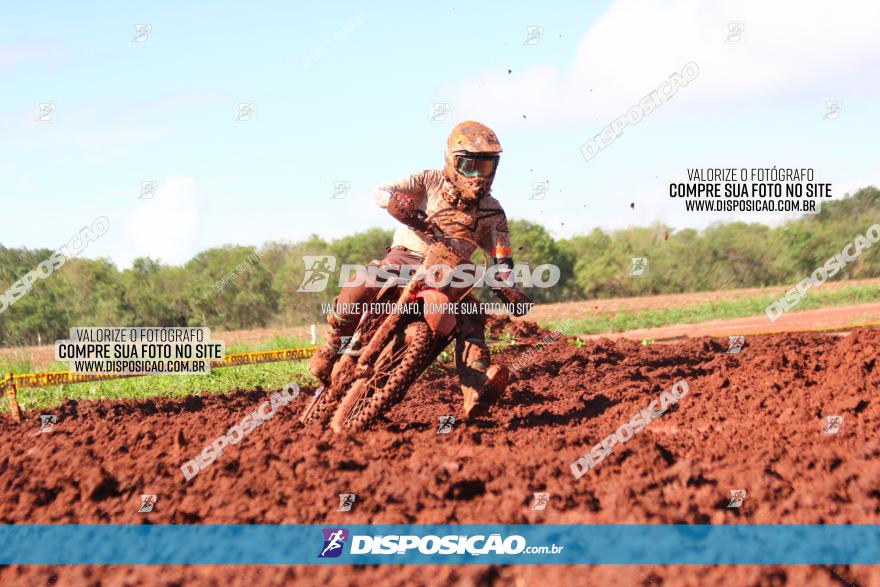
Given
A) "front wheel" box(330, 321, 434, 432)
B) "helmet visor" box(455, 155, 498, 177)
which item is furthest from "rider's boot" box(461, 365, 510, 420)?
"helmet visor" box(455, 155, 498, 177)

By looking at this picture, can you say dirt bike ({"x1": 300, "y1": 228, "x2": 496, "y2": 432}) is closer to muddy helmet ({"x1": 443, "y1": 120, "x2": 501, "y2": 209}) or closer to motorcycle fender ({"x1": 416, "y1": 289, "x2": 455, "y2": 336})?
motorcycle fender ({"x1": 416, "y1": 289, "x2": 455, "y2": 336})

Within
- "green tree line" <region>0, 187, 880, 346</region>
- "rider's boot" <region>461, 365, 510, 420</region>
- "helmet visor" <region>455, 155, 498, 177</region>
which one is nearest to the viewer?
"rider's boot" <region>461, 365, 510, 420</region>

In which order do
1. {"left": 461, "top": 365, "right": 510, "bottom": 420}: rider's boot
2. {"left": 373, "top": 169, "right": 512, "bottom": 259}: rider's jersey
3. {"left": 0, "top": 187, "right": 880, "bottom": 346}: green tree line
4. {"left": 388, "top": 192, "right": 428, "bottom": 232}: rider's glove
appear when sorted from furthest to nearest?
{"left": 0, "top": 187, "right": 880, "bottom": 346}: green tree line
{"left": 373, "top": 169, "right": 512, "bottom": 259}: rider's jersey
{"left": 461, "top": 365, "right": 510, "bottom": 420}: rider's boot
{"left": 388, "top": 192, "right": 428, "bottom": 232}: rider's glove

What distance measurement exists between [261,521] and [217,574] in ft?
2.37

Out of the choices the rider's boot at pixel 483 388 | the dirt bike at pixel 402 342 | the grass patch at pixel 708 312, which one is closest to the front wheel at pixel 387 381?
the dirt bike at pixel 402 342

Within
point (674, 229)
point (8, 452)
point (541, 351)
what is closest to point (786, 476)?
point (8, 452)

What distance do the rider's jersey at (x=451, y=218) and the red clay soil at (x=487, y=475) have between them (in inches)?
64.5

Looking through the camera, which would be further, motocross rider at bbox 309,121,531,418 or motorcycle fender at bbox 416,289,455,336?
motocross rider at bbox 309,121,531,418

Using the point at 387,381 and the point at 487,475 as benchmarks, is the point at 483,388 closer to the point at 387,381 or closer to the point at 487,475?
the point at 387,381

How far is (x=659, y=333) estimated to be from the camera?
2522 centimetres

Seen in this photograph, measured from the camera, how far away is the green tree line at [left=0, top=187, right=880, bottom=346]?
41.3 meters

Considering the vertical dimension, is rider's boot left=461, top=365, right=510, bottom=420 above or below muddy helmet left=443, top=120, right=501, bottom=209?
below

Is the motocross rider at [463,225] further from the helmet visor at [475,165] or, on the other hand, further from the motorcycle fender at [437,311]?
the motorcycle fender at [437,311]

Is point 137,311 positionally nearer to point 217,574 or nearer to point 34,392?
point 34,392
